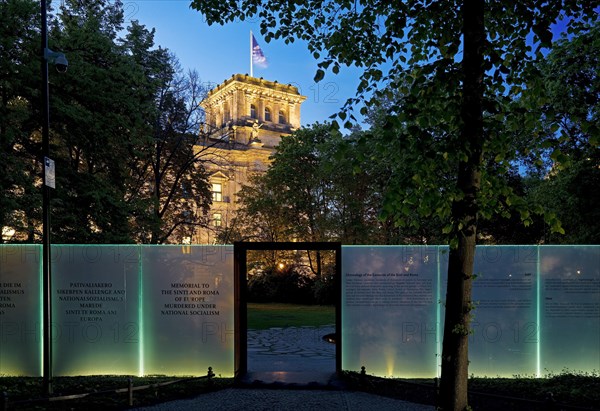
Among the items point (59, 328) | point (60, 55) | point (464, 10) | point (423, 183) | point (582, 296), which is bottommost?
point (59, 328)

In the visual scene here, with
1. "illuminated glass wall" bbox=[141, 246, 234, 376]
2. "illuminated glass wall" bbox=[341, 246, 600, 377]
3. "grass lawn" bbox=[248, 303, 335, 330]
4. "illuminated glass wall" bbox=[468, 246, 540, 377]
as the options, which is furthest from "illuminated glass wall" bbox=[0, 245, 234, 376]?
"grass lawn" bbox=[248, 303, 335, 330]

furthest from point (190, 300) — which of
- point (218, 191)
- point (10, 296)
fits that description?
point (218, 191)

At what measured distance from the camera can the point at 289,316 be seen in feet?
87.4

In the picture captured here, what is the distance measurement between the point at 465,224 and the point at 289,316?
22031 mm

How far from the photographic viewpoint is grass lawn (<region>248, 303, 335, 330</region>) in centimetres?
2319

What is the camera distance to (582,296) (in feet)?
34.0

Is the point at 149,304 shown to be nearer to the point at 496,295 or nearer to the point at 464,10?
the point at 496,295

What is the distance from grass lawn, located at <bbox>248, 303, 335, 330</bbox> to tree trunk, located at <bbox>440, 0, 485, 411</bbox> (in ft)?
55.0

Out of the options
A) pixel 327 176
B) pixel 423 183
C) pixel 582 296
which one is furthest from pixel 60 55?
pixel 327 176

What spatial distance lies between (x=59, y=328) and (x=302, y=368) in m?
5.63

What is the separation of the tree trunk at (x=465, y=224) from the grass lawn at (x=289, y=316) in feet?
55.0

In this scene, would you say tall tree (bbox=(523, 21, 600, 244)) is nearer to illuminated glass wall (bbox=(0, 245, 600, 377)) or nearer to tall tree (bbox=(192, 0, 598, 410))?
illuminated glass wall (bbox=(0, 245, 600, 377))

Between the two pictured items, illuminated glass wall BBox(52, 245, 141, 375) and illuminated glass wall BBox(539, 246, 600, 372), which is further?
illuminated glass wall BBox(52, 245, 141, 375)

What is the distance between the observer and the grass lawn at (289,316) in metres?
23.2
